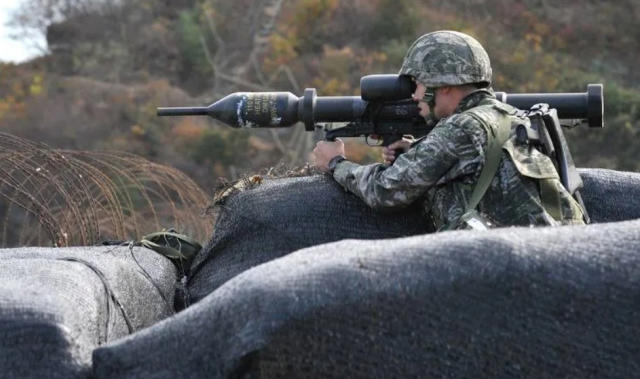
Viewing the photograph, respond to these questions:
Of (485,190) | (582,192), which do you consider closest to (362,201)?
(485,190)

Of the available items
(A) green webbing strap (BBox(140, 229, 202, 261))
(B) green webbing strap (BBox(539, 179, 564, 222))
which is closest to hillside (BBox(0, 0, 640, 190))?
(A) green webbing strap (BBox(140, 229, 202, 261))

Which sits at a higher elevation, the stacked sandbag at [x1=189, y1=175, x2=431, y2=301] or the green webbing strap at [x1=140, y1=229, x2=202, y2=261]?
the stacked sandbag at [x1=189, y1=175, x2=431, y2=301]

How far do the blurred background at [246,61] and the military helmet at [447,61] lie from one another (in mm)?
21795

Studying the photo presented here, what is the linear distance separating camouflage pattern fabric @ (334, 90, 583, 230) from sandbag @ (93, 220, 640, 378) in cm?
119

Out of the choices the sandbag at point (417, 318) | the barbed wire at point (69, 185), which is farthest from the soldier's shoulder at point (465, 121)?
the barbed wire at point (69, 185)

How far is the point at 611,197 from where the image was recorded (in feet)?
19.3

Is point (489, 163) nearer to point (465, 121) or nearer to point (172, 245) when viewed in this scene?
point (465, 121)

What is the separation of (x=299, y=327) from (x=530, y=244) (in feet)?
2.75

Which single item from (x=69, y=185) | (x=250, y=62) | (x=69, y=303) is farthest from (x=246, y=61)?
(x=69, y=303)

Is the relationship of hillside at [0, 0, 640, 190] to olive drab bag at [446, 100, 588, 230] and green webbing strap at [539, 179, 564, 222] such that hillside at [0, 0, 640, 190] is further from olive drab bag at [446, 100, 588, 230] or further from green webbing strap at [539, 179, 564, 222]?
green webbing strap at [539, 179, 564, 222]

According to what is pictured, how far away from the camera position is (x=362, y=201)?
5.64m

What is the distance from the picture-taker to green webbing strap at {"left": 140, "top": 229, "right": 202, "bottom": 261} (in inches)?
240

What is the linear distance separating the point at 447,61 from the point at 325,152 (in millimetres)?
802

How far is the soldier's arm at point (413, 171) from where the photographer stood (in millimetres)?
5199
